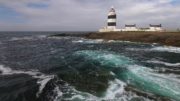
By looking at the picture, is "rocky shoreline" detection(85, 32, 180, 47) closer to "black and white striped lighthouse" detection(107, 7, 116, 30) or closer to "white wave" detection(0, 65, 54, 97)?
"black and white striped lighthouse" detection(107, 7, 116, 30)

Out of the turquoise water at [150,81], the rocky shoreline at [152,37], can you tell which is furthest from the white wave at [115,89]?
the rocky shoreline at [152,37]

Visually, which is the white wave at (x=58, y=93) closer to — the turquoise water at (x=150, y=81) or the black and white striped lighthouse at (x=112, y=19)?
the turquoise water at (x=150, y=81)

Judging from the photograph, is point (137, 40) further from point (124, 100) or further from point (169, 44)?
point (124, 100)

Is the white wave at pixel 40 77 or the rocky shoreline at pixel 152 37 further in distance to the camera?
the rocky shoreline at pixel 152 37

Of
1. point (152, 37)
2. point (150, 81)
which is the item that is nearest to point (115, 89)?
point (150, 81)

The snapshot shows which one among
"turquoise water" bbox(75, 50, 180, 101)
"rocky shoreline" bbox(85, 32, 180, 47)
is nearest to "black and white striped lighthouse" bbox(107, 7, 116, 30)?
"rocky shoreline" bbox(85, 32, 180, 47)

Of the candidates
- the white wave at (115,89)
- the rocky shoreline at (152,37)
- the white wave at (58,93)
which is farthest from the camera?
the rocky shoreline at (152,37)

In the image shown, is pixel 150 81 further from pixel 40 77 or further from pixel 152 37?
pixel 152 37

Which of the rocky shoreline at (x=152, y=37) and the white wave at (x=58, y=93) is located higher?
the rocky shoreline at (x=152, y=37)

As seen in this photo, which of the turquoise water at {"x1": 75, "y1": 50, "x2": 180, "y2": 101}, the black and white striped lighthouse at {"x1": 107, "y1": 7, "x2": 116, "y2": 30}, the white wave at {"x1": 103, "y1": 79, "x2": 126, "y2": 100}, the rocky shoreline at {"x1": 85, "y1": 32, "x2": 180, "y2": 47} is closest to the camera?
the white wave at {"x1": 103, "y1": 79, "x2": 126, "y2": 100}

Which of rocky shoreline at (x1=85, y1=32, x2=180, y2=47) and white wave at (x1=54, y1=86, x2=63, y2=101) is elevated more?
rocky shoreline at (x1=85, y1=32, x2=180, y2=47)

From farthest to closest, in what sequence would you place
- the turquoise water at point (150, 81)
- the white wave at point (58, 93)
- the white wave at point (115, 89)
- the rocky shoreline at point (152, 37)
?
the rocky shoreline at point (152, 37), the turquoise water at point (150, 81), the white wave at point (115, 89), the white wave at point (58, 93)

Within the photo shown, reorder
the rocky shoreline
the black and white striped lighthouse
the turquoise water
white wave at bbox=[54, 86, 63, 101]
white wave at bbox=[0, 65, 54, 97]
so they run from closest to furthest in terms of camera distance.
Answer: white wave at bbox=[54, 86, 63, 101]
the turquoise water
white wave at bbox=[0, 65, 54, 97]
the rocky shoreline
the black and white striped lighthouse

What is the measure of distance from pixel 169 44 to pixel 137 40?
32.6ft
